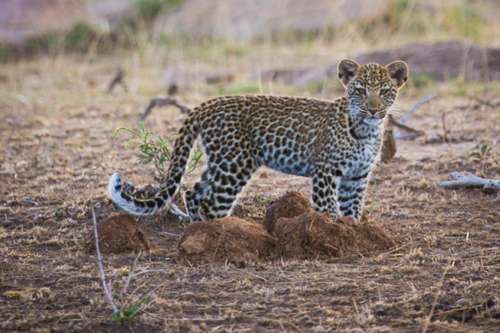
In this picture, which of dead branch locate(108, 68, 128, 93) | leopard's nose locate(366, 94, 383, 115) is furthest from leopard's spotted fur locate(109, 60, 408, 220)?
dead branch locate(108, 68, 128, 93)

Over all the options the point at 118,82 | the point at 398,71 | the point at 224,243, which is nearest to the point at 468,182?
the point at 398,71

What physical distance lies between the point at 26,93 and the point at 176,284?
1141cm

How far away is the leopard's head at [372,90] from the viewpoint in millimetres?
8891

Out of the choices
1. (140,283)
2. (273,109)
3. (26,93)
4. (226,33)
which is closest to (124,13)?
(226,33)

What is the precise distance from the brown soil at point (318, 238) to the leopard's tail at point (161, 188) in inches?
45.2

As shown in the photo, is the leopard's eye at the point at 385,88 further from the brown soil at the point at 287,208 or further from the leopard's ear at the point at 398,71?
the brown soil at the point at 287,208

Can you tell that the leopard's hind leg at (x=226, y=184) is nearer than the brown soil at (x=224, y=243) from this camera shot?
No

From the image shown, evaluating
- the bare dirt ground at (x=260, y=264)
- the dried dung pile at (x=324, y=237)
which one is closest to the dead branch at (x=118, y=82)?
the bare dirt ground at (x=260, y=264)

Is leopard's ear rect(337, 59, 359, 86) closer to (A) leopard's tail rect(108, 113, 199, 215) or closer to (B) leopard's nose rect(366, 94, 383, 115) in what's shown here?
(B) leopard's nose rect(366, 94, 383, 115)

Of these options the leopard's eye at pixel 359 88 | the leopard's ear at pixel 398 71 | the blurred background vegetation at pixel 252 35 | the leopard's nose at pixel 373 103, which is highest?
the leopard's ear at pixel 398 71

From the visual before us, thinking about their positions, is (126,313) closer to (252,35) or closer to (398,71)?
(398,71)

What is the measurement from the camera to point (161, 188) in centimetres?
899

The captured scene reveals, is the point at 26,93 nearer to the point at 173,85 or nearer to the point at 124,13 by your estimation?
the point at 173,85

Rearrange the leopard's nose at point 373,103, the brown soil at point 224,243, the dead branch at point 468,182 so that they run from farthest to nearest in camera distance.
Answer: the dead branch at point 468,182, the leopard's nose at point 373,103, the brown soil at point 224,243
